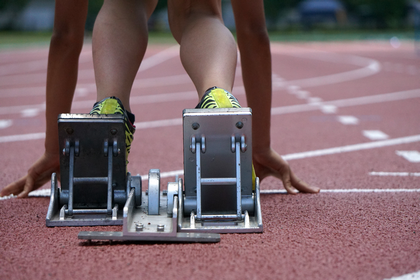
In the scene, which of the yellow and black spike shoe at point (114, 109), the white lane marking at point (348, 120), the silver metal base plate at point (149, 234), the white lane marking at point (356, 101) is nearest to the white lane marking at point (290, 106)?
→ the white lane marking at point (356, 101)

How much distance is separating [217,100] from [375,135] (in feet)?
11.6

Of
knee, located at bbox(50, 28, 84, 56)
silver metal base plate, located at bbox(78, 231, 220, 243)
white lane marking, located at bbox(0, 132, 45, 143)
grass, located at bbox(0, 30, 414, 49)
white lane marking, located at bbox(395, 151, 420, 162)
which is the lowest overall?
grass, located at bbox(0, 30, 414, 49)

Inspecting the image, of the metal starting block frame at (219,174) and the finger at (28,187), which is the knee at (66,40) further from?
the metal starting block frame at (219,174)

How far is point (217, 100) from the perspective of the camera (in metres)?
2.14

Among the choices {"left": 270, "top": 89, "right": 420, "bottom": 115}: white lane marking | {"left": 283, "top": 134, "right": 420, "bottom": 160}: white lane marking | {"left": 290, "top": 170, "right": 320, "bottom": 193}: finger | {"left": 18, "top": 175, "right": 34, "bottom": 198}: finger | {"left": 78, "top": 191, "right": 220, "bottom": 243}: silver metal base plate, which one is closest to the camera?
{"left": 78, "top": 191, "right": 220, "bottom": 243}: silver metal base plate

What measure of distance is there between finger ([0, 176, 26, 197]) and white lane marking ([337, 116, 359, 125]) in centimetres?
410

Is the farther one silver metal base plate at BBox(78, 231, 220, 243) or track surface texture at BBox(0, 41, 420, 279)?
silver metal base plate at BBox(78, 231, 220, 243)

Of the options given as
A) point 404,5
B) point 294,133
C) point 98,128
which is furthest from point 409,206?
point 404,5

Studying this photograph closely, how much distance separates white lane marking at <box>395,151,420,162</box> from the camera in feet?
13.3

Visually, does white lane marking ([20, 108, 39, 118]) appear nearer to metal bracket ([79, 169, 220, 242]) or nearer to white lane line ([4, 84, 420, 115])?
white lane line ([4, 84, 420, 115])

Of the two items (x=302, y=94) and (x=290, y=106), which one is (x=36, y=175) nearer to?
(x=290, y=106)

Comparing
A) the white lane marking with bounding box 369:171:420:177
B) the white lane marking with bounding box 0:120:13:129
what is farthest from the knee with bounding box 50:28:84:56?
the white lane marking with bounding box 0:120:13:129

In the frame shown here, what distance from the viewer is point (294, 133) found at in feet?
18.0

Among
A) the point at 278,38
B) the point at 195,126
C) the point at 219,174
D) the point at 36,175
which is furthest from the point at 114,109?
the point at 278,38
